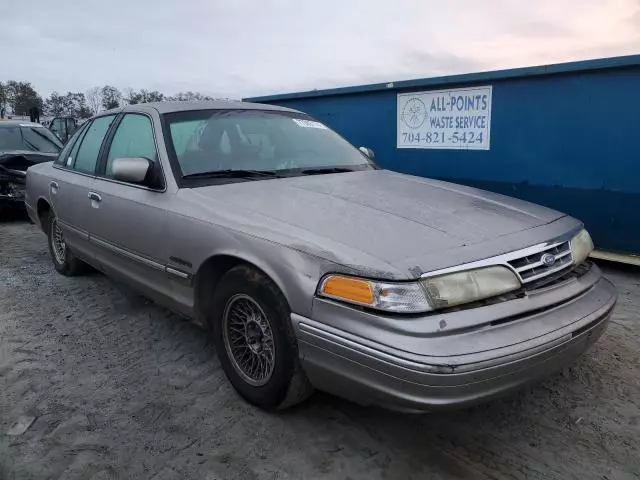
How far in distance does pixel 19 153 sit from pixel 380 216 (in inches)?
293

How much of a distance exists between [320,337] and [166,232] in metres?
1.35

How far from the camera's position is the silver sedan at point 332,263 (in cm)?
208

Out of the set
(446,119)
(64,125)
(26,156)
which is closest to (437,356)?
(446,119)

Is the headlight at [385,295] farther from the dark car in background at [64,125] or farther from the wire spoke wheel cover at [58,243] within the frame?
the dark car in background at [64,125]

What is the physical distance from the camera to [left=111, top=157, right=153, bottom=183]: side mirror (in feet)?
10.4

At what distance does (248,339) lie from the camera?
2.75 metres

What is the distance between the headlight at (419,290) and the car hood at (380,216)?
0.23ft

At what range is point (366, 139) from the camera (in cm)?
735

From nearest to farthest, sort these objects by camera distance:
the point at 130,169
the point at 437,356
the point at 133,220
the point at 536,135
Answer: the point at 437,356, the point at 130,169, the point at 133,220, the point at 536,135

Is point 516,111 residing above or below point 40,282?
above

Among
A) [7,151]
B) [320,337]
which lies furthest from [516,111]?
[7,151]

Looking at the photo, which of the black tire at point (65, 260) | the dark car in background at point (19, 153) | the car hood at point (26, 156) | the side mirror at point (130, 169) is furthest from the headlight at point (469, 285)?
the car hood at point (26, 156)

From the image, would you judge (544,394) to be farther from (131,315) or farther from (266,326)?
(131,315)

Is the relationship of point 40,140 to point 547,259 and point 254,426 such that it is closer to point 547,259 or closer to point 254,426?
point 254,426
